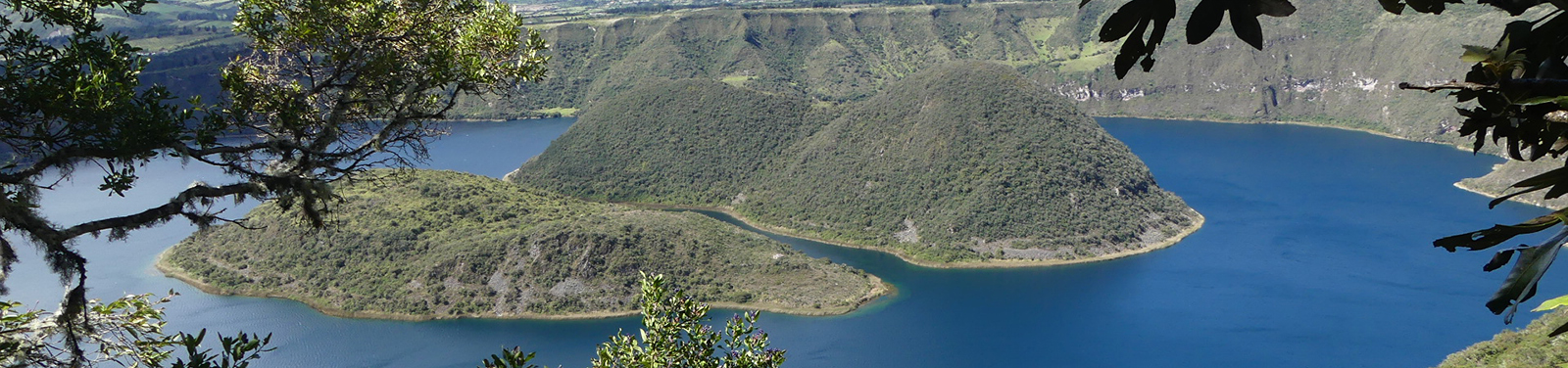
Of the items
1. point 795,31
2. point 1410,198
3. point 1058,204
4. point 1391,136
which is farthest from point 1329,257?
point 795,31

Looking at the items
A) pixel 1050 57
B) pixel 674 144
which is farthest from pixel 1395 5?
pixel 1050 57

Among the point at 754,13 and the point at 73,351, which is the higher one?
the point at 754,13

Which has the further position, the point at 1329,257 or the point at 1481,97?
the point at 1329,257

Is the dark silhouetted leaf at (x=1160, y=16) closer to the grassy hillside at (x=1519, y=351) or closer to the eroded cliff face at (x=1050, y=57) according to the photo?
the grassy hillside at (x=1519, y=351)

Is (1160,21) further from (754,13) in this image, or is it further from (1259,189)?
(754,13)

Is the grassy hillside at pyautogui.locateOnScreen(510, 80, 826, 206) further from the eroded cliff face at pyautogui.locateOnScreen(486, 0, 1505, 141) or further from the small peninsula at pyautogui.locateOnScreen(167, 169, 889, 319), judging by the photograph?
the eroded cliff face at pyautogui.locateOnScreen(486, 0, 1505, 141)

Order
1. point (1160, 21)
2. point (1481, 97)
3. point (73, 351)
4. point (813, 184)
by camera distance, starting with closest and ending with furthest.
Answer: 1. point (1481, 97)
2. point (1160, 21)
3. point (73, 351)
4. point (813, 184)

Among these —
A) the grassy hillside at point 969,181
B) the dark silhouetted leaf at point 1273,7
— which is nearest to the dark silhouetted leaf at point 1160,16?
the dark silhouetted leaf at point 1273,7
